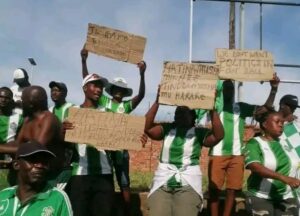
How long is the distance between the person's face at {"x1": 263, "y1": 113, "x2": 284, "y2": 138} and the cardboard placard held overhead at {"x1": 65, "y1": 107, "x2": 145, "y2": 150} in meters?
1.29

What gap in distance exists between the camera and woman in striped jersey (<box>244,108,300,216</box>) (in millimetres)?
5105

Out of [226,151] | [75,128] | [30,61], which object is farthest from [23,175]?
[30,61]

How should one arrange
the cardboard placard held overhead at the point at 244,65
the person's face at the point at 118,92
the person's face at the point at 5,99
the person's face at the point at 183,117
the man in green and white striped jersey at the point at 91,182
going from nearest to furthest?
the man in green and white striped jersey at the point at 91,182 < the person's face at the point at 183,117 < the cardboard placard held overhead at the point at 244,65 < the person's face at the point at 5,99 < the person's face at the point at 118,92

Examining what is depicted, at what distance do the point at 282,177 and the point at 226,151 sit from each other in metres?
1.31

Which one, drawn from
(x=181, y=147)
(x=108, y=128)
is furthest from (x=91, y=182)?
(x=181, y=147)

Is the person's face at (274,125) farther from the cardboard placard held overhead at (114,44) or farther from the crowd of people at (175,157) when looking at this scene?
the cardboard placard held overhead at (114,44)

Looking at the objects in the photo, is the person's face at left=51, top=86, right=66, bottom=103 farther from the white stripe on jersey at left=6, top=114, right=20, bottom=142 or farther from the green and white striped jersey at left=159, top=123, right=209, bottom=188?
the green and white striped jersey at left=159, top=123, right=209, bottom=188

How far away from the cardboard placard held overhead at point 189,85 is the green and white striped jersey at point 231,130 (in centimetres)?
95

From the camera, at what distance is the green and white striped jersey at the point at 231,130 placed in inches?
242

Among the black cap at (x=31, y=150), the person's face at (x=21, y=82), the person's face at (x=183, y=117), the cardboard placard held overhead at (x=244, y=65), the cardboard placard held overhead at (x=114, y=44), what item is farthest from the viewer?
the person's face at (x=21, y=82)

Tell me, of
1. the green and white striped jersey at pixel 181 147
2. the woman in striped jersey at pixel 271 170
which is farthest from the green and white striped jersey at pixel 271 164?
the green and white striped jersey at pixel 181 147

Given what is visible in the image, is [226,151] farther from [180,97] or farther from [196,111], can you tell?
[180,97]

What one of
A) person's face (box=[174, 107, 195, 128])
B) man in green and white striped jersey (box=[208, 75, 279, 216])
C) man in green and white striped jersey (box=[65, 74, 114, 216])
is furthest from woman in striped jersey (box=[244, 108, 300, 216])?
man in green and white striped jersey (box=[65, 74, 114, 216])

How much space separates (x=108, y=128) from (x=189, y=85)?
0.95 meters
